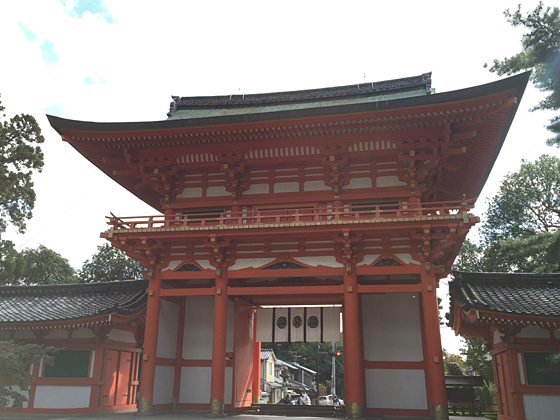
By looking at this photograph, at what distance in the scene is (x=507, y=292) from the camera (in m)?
12.6

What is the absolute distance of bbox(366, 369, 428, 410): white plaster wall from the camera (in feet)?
39.6

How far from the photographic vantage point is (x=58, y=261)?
3859cm

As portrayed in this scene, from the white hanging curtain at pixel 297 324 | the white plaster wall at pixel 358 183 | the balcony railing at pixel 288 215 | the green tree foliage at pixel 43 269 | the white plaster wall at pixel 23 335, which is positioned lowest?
the white plaster wall at pixel 23 335

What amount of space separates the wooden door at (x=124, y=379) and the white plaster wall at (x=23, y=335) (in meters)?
2.93

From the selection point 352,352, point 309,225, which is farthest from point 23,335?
point 352,352

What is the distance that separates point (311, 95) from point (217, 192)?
6.65m

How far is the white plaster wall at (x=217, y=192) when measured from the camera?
13.8m

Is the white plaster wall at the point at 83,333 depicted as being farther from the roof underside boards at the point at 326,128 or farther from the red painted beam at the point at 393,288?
the red painted beam at the point at 393,288

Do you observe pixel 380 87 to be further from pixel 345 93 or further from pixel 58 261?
pixel 58 261

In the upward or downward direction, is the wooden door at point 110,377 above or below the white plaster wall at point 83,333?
below

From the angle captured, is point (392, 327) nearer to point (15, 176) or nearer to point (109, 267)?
point (15, 176)

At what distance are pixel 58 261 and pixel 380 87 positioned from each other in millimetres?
33682

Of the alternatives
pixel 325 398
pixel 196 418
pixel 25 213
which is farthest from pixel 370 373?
pixel 325 398

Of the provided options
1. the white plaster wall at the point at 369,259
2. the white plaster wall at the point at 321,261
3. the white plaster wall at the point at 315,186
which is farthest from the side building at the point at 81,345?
the white plaster wall at the point at 369,259
